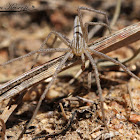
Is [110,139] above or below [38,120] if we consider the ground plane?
below

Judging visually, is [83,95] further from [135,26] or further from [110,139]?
[135,26]

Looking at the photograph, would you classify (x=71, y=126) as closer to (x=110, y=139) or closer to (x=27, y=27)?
(x=110, y=139)

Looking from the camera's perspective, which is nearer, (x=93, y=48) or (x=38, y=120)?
(x=38, y=120)

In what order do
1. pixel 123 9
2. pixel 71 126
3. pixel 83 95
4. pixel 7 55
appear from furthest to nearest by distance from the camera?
pixel 123 9
pixel 7 55
pixel 83 95
pixel 71 126

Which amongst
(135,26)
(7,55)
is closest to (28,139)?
(135,26)

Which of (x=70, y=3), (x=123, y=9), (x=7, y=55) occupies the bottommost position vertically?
(x=7, y=55)

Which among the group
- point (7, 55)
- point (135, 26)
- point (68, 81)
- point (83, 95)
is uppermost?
point (7, 55)

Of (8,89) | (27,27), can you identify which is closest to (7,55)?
(27,27)

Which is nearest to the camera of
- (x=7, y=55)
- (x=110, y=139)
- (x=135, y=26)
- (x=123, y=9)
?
(x=110, y=139)

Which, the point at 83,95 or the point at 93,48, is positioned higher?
the point at 93,48
